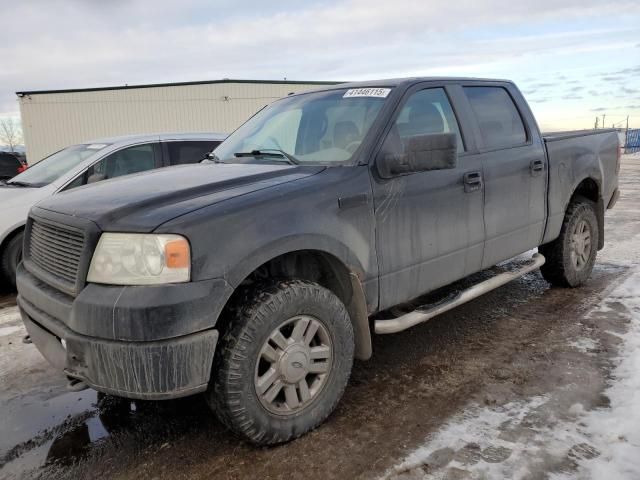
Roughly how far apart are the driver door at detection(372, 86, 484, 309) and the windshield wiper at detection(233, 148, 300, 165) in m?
0.55

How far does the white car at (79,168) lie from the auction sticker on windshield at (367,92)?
3.43 meters

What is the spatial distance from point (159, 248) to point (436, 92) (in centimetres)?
236

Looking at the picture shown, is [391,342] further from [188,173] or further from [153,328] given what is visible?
[153,328]

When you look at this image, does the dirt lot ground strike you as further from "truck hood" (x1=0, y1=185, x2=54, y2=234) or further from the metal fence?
the metal fence

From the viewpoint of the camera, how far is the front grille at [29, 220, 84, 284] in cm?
253

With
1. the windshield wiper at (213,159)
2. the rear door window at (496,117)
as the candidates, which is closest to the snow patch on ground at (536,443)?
the rear door window at (496,117)

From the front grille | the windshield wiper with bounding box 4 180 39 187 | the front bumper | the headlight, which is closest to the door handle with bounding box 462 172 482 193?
the front bumper

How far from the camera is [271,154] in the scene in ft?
A: 11.4

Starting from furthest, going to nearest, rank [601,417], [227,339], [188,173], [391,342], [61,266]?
[391,342] → [188,173] → [601,417] → [61,266] → [227,339]

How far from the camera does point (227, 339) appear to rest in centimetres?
245

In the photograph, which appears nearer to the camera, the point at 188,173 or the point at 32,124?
the point at 188,173

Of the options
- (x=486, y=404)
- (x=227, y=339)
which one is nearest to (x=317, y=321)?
(x=227, y=339)

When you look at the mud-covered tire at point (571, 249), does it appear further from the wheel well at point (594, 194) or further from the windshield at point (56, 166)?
the windshield at point (56, 166)

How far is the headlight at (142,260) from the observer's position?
7.49 feet
